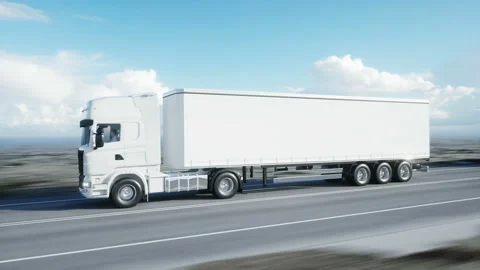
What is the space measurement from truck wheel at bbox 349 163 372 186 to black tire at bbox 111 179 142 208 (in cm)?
959

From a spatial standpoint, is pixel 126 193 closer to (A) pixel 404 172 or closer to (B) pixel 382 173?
(B) pixel 382 173

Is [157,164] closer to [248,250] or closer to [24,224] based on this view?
[24,224]

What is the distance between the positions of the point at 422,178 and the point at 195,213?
45.9 feet

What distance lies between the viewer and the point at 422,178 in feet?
71.9

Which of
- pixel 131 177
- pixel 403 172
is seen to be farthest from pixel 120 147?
pixel 403 172

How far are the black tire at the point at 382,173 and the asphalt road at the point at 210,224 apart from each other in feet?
5.53

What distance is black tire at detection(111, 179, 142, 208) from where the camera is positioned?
47.0 feet

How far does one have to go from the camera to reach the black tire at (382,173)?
1947cm

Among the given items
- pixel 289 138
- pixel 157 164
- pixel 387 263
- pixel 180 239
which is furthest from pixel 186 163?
pixel 387 263

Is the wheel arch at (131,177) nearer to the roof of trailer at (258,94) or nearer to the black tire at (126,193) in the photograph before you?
the black tire at (126,193)

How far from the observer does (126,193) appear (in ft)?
47.6

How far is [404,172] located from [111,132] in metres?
13.7

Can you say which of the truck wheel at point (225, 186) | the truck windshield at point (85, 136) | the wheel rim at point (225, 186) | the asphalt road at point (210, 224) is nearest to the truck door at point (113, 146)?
the truck windshield at point (85, 136)

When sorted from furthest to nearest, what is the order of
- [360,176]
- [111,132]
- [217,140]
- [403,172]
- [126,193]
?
[403,172], [360,176], [217,140], [111,132], [126,193]
